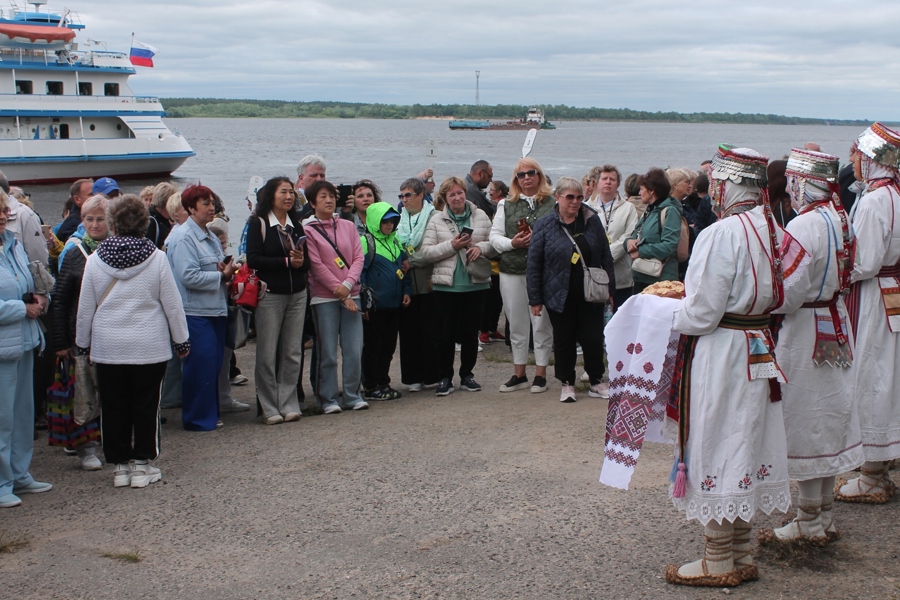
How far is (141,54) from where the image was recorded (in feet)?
144

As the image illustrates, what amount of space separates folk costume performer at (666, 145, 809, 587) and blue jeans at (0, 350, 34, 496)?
404cm

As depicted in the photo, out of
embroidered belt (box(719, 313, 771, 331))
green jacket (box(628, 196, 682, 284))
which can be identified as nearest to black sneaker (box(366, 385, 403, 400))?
green jacket (box(628, 196, 682, 284))

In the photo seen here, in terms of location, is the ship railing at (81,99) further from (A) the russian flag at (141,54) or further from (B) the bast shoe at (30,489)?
(B) the bast shoe at (30,489)

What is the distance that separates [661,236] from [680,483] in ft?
14.4

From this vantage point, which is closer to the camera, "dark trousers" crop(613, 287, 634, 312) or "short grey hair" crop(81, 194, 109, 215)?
"short grey hair" crop(81, 194, 109, 215)

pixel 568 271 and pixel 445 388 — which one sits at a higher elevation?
pixel 568 271

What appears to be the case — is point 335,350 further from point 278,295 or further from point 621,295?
point 621,295

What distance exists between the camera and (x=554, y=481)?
573 cm

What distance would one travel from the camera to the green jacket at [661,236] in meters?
8.08

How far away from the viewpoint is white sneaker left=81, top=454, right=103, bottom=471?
6.25 metres

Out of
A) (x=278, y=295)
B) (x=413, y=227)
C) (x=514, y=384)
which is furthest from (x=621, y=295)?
(x=278, y=295)

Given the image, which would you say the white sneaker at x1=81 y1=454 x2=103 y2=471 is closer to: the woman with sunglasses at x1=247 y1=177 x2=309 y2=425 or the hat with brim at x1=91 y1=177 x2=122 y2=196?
the woman with sunglasses at x1=247 y1=177 x2=309 y2=425

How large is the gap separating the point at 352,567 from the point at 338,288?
3399 millimetres

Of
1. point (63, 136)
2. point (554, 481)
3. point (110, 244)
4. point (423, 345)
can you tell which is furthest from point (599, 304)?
point (63, 136)
